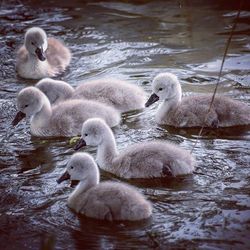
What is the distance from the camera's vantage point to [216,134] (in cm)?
696

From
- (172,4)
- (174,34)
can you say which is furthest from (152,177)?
(172,4)

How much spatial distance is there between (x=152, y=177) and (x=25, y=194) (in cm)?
99

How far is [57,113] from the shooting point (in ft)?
23.8

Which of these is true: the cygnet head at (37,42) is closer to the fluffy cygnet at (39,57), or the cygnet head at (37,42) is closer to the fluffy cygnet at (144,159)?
the fluffy cygnet at (39,57)

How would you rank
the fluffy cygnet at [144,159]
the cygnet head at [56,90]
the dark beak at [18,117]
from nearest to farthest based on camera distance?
the fluffy cygnet at [144,159] → the dark beak at [18,117] → the cygnet head at [56,90]

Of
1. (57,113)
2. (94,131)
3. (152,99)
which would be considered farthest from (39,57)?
(94,131)

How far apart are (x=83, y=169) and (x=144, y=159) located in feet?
2.02

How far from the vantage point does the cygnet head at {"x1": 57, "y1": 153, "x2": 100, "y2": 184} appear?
5.60 m

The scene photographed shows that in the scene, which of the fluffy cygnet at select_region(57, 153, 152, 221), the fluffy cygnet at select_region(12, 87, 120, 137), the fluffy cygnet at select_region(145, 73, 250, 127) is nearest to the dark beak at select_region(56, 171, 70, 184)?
the fluffy cygnet at select_region(57, 153, 152, 221)

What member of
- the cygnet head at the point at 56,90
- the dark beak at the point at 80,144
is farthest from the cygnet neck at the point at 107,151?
the cygnet head at the point at 56,90

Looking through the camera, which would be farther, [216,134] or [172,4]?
[172,4]

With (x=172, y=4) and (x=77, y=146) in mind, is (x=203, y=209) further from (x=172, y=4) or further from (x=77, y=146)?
(x=172, y=4)

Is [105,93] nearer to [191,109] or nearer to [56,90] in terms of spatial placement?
[56,90]

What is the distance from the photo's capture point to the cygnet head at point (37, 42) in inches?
349
